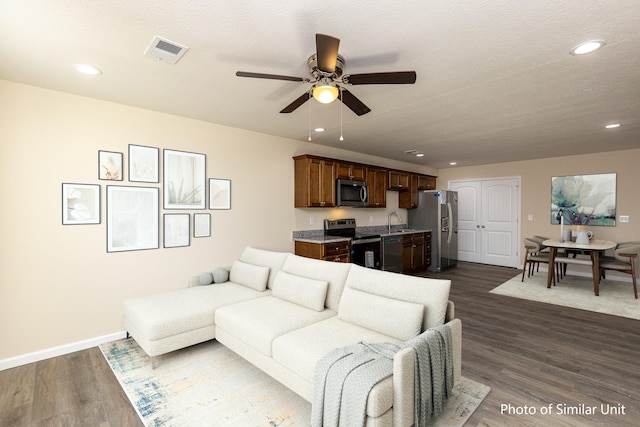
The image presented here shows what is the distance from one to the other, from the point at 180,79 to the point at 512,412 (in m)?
3.62

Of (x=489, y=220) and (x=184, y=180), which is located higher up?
(x=184, y=180)

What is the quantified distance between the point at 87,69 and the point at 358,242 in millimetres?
4094

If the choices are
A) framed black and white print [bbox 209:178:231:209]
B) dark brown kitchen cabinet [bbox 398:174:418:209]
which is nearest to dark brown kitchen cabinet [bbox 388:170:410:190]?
dark brown kitchen cabinet [bbox 398:174:418:209]

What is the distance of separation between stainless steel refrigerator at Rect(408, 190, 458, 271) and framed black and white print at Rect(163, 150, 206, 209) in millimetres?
4966

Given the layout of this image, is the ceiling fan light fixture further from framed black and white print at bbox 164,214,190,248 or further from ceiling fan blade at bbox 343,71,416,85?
framed black and white print at bbox 164,214,190,248

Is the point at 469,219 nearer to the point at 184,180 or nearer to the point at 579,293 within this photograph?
the point at 579,293

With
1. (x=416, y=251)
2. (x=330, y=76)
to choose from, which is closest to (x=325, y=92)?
(x=330, y=76)

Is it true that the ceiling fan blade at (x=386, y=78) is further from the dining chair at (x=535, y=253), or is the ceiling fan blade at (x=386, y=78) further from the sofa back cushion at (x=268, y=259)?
the dining chair at (x=535, y=253)

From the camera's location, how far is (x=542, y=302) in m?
4.38

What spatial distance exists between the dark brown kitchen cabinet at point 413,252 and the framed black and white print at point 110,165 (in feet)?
16.0

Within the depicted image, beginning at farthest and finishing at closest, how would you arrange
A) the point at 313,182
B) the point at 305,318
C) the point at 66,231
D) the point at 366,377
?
the point at 313,182
the point at 66,231
the point at 305,318
the point at 366,377

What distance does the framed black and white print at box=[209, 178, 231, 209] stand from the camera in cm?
389

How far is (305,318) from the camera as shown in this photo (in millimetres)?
2555

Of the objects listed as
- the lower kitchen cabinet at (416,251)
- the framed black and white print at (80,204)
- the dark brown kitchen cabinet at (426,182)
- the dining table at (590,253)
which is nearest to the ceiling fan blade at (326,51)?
the framed black and white print at (80,204)
